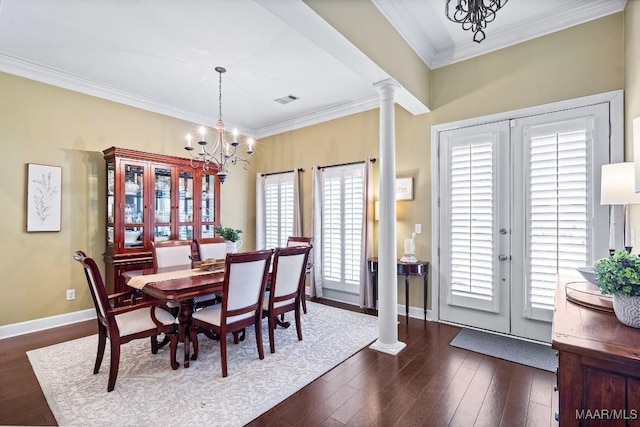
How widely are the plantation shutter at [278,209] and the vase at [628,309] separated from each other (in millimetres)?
4620

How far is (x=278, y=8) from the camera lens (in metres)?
1.98

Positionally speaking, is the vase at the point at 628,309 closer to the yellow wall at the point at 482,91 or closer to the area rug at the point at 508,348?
the area rug at the point at 508,348

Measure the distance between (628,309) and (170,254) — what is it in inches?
160

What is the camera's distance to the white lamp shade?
1955 millimetres

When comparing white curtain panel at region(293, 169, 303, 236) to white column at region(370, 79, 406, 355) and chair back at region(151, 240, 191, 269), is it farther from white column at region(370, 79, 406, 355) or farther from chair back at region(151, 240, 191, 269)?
white column at region(370, 79, 406, 355)

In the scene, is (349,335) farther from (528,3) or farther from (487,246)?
(528,3)

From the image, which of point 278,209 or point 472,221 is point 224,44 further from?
point 472,221

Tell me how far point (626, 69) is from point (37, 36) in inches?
223

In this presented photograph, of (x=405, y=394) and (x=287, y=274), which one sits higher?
(x=287, y=274)

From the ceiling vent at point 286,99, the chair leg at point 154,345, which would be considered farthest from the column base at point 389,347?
the ceiling vent at point 286,99

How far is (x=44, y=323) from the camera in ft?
12.2

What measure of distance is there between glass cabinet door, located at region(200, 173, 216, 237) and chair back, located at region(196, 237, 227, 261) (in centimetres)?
81

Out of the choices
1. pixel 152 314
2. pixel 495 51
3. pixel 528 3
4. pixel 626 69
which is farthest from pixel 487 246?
pixel 152 314

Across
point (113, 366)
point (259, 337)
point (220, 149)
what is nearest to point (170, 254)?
point (113, 366)
